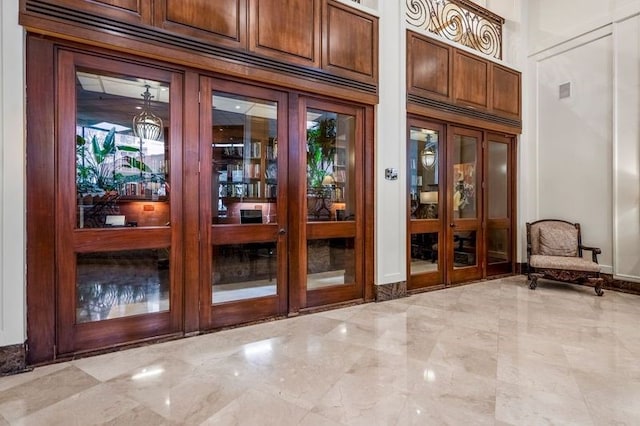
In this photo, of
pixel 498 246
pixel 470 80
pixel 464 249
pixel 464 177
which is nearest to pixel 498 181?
pixel 464 177

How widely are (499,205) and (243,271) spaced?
4.98 m

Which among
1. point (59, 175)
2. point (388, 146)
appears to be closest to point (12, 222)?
point (59, 175)

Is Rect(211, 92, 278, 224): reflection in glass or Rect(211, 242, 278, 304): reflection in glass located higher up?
Rect(211, 92, 278, 224): reflection in glass

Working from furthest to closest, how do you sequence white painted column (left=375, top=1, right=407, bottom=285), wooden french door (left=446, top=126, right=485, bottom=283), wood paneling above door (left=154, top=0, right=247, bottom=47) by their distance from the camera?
wooden french door (left=446, top=126, right=485, bottom=283) < white painted column (left=375, top=1, right=407, bottom=285) < wood paneling above door (left=154, top=0, right=247, bottom=47)

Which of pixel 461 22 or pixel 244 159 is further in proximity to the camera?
pixel 461 22

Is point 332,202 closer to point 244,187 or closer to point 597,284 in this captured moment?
point 244,187

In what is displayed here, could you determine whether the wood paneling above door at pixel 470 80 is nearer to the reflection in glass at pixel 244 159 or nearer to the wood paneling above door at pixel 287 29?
the wood paneling above door at pixel 287 29

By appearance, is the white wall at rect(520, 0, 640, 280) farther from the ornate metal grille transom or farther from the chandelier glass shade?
the chandelier glass shade

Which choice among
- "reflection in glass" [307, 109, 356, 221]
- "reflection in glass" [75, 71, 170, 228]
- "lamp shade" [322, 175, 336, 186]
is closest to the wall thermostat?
"reflection in glass" [307, 109, 356, 221]

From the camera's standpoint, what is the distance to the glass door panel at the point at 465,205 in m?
5.70

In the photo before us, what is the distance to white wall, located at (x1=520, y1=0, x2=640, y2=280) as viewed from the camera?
525cm

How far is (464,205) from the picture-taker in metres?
5.94

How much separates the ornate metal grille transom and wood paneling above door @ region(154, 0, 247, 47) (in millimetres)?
2815

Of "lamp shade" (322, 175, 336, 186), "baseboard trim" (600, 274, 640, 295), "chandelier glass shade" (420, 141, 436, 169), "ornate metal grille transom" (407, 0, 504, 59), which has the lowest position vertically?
"baseboard trim" (600, 274, 640, 295)
